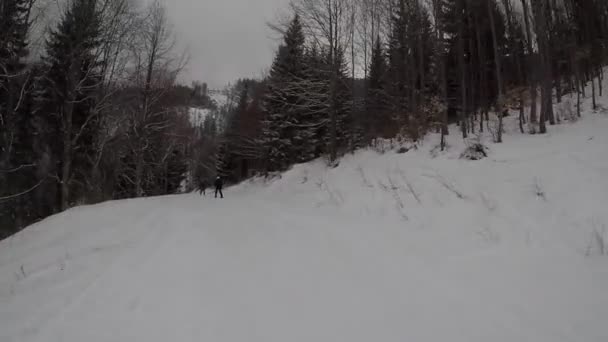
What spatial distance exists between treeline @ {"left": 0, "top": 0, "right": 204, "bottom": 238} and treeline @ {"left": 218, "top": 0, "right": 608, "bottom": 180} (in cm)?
850

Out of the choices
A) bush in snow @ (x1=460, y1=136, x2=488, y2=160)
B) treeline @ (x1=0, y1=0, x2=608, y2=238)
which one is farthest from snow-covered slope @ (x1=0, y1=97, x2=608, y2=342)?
treeline @ (x1=0, y1=0, x2=608, y2=238)

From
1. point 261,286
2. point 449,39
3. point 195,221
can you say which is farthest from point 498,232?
point 449,39

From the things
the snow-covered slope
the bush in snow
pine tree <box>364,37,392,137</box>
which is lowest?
the snow-covered slope

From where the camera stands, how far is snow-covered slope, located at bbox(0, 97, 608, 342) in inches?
103

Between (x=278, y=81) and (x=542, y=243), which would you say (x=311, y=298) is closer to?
(x=542, y=243)

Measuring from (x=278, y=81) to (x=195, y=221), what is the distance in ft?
55.9

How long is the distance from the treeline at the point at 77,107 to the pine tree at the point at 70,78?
5 centimetres

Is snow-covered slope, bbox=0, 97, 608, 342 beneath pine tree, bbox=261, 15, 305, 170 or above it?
beneath

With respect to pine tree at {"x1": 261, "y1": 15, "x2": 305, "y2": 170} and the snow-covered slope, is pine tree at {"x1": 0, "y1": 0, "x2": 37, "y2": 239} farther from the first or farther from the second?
pine tree at {"x1": 261, "y1": 15, "x2": 305, "y2": 170}

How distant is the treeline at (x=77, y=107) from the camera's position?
12.3m

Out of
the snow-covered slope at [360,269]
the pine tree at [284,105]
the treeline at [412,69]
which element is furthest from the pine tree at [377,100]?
the snow-covered slope at [360,269]

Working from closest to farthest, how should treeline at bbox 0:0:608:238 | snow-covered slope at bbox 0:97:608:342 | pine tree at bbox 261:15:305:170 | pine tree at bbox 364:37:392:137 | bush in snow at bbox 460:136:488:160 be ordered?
snow-covered slope at bbox 0:97:608:342, bush in snow at bbox 460:136:488:160, treeline at bbox 0:0:608:238, pine tree at bbox 364:37:392:137, pine tree at bbox 261:15:305:170

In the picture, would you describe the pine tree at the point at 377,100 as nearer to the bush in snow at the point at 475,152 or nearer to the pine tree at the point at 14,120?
the bush in snow at the point at 475,152

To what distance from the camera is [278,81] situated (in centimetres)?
2147
